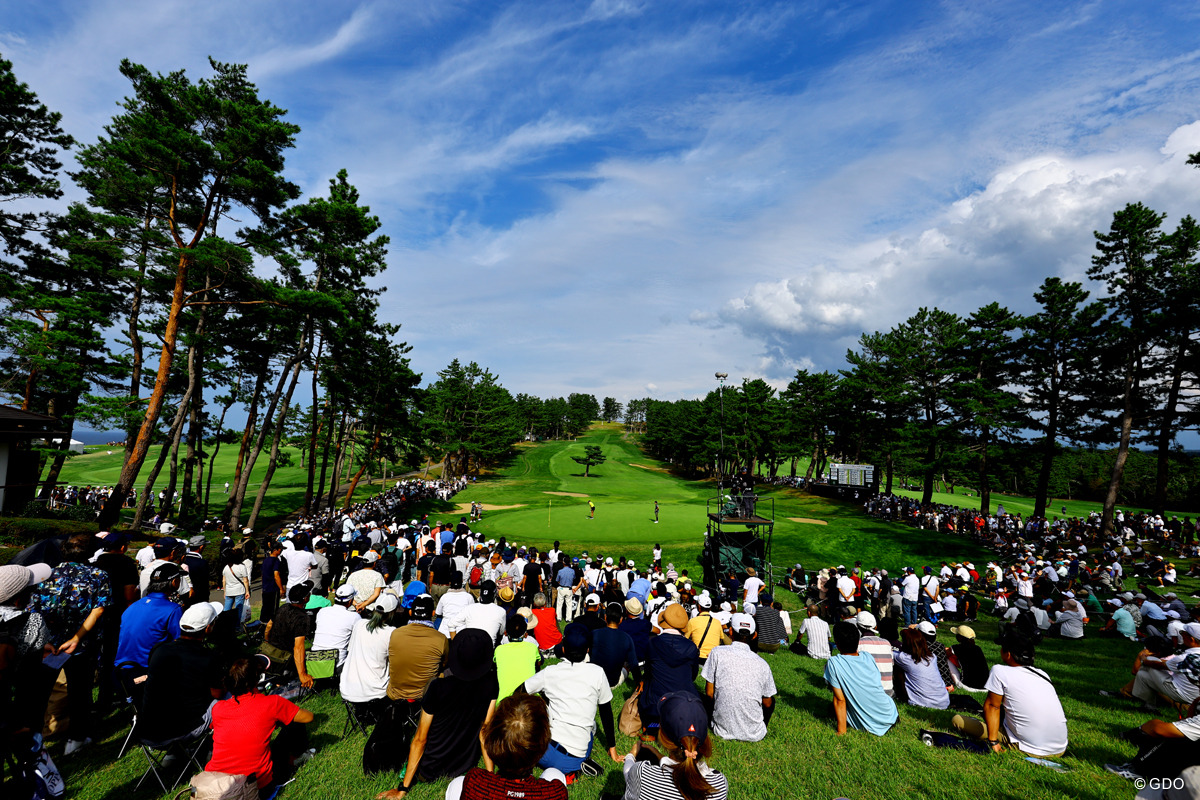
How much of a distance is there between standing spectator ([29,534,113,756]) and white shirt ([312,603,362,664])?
92.4 inches

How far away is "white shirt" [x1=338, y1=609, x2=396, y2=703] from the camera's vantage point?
18.4 ft

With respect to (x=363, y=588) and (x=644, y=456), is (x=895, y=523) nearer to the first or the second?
(x=363, y=588)

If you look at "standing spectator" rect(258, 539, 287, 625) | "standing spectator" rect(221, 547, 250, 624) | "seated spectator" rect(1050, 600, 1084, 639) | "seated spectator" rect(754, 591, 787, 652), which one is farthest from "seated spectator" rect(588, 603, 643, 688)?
"seated spectator" rect(1050, 600, 1084, 639)

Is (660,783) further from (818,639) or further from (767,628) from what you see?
(818,639)

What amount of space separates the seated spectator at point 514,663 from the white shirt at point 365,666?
1338 mm

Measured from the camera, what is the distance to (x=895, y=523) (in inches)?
1356

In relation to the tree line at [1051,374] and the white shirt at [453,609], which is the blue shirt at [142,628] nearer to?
the white shirt at [453,609]

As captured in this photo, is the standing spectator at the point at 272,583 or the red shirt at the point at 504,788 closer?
the red shirt at the point at 504,788

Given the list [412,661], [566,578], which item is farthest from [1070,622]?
[412,661]

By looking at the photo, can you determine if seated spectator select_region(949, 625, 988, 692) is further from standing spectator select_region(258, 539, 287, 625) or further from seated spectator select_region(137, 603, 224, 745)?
standing spectator select_region(258, 539, 287, 625)

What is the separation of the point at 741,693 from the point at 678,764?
2894 millimetres

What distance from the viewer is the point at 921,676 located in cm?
728

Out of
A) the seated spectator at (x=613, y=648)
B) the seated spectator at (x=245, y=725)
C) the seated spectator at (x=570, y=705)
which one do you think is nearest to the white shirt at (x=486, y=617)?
the seated spectator at (x=613, y=648)

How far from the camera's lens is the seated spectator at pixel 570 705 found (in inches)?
179
